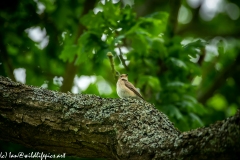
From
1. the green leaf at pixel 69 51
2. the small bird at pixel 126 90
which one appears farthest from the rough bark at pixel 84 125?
the green leaf at pixel 69 51

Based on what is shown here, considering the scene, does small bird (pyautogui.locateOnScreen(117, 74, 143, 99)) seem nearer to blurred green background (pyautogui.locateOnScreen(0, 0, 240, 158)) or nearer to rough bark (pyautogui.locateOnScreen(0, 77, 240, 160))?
blurred green background (pyautogui.locateOnScreen(0, 0, 240, 158))

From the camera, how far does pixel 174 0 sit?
8664 millimetres

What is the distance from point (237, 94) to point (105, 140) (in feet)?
19.2

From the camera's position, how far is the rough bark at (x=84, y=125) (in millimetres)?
3539

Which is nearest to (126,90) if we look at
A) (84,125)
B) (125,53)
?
(125,53)

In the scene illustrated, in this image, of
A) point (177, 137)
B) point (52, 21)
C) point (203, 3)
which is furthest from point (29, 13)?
point (177, 137)

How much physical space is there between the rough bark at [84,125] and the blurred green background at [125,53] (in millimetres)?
2275

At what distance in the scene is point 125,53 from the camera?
7.30 m

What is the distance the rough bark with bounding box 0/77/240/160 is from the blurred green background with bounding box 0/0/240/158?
2.27m

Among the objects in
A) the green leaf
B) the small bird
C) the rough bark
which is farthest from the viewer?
the green leaf

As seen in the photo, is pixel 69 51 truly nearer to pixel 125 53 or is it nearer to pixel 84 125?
pixel 125 53

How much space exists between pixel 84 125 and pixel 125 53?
3555mm

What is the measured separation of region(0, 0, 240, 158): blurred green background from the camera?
22.0 feet

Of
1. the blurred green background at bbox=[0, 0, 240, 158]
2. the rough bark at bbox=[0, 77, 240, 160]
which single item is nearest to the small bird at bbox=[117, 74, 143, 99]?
the blurred green background at bbox=[0, 0, 240, 158]
